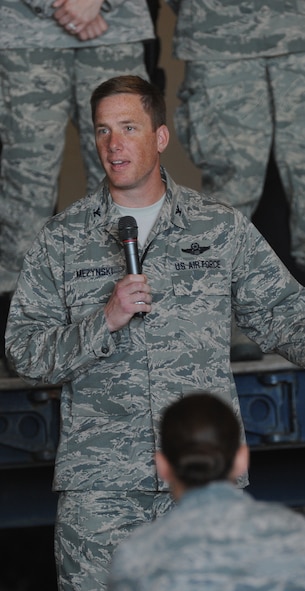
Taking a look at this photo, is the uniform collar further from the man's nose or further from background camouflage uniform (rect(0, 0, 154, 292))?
background camouflage uniform (rect(0, 0, 154, 292))

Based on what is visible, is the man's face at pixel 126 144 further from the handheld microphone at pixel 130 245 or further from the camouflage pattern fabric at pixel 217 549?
the camouflage pattern fabric at pixel 217 549

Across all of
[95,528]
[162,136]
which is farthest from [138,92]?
[95,528]

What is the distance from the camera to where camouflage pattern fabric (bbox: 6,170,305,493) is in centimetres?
321

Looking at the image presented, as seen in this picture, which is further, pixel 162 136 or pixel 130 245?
pixel 162 136

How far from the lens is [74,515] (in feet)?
10.4

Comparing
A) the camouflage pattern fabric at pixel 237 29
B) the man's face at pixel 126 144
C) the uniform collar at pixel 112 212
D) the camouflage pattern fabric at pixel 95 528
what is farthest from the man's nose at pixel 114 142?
the camouflage pattern fabric at pixel 237 29

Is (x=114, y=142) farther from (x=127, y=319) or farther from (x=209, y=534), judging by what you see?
(x=209, y=534)

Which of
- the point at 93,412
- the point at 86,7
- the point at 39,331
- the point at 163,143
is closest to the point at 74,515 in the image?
the point at 93,412

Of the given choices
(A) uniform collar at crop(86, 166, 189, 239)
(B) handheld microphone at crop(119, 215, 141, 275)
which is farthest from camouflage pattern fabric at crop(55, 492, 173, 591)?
(A) uniform collar at crop(86, 166, 189, 239)

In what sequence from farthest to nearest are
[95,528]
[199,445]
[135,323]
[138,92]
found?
[138,92] → [135,323] → [95,528] → [199,445]

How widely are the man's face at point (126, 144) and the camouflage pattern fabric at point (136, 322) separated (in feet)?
0.26

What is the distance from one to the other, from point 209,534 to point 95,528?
4.22ft

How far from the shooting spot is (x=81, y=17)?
185 inches

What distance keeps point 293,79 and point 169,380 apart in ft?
6.03
